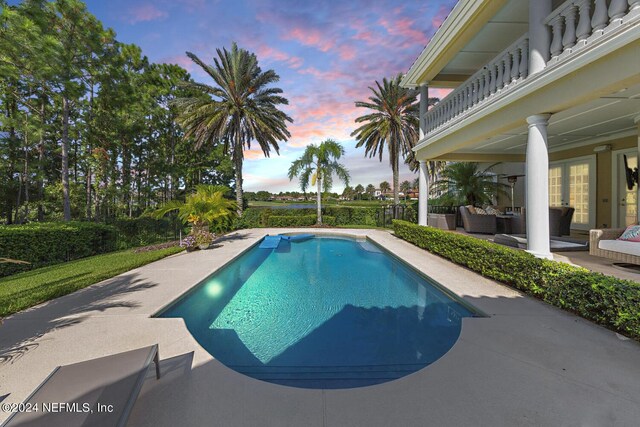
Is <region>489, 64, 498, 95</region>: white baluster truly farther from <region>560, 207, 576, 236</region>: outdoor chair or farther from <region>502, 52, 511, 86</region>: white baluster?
<region>560, 207, 576, 236</region>: outdoor chair

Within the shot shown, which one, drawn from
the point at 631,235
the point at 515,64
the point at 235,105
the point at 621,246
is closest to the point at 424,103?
the point at 515,64

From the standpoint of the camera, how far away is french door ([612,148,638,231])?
7.94 meters

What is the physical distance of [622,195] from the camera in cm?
823

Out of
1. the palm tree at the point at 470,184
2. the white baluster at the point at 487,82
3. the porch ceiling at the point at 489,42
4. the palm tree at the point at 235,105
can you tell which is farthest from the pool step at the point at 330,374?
the palm tree at the point at 235,105

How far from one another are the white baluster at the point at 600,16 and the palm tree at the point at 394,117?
14.6 meters

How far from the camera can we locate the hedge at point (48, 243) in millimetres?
7273

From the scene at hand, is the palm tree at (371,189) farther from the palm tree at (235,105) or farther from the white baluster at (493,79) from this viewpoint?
the white baluster at (493,79)

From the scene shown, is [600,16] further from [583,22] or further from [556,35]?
[556,35]

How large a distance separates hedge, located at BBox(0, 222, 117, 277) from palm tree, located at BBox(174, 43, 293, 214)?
8.16 meters

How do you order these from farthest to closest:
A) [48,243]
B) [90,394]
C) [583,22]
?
1. [48,243]
2. [583,22]
3. [90,394]

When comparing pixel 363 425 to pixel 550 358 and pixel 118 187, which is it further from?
pixel 118 187

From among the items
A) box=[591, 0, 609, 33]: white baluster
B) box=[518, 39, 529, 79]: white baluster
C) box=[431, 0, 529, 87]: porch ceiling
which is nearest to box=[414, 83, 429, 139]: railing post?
box=[431, 0, 529, 87]: porch ceiling

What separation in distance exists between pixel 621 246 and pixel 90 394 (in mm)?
7948

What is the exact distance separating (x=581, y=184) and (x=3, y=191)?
31.8 meters
